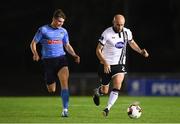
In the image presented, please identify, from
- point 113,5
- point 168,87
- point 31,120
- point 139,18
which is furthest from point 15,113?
point 139,18

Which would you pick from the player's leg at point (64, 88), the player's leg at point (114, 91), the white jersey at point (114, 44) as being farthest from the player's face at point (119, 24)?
the player's leg at point (64, 88)

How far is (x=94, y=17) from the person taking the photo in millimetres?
51812

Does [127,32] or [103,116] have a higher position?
[127,32]

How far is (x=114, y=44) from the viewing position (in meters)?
18.6

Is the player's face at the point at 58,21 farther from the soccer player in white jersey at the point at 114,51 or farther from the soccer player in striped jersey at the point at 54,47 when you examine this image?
the soccer player in white jersey at the point at 114,51

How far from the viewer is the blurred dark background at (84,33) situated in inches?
2025

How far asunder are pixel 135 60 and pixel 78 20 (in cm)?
481

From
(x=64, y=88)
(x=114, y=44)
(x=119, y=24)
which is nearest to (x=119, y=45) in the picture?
(x=114, y=44)

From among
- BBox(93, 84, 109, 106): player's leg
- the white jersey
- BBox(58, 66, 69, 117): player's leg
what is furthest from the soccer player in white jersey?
BBox(93, 84, 109, 106): player's leg

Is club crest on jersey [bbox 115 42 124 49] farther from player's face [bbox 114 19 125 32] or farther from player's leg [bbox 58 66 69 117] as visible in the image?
player's leg [bbox 58 66 69 117]

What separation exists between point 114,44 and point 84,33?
110ft

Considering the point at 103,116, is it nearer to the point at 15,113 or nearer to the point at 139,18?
the point at 15,113

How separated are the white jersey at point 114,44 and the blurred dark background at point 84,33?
30.8 m

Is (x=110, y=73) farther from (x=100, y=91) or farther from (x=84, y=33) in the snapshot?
(x=84, y=33)
